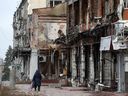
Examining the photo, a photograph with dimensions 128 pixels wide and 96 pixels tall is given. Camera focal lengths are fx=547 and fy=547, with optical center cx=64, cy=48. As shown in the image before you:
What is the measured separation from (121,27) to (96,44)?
9220 mm

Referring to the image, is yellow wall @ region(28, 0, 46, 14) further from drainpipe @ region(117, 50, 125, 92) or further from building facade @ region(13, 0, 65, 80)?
drainpipe @ region(117, 50, 125, 92)

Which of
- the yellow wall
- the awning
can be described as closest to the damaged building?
the awning

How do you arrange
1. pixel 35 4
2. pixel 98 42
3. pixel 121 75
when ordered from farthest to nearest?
pixel 35 4 < pixel 98 42 < pixel 121 75

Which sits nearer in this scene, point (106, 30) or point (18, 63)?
point (106, 30)

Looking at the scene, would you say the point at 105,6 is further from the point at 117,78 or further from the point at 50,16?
the point at 50,16

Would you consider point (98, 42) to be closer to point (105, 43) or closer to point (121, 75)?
point (105, 43)

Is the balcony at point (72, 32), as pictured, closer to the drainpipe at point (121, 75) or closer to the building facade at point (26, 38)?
the building facade at point (26, 38)

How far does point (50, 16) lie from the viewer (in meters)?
69.0

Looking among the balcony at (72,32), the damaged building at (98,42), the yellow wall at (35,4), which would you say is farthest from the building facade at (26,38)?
the damaged building at (98,42)

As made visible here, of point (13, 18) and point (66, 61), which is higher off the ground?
point (13, 18)

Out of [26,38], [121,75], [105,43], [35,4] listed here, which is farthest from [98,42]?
[26,38]

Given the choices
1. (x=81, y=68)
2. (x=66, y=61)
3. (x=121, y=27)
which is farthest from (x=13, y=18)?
(x=121, y=27)

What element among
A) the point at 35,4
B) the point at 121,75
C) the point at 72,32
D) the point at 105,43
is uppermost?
the point at 35,4

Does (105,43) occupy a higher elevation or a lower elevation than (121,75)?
higher
